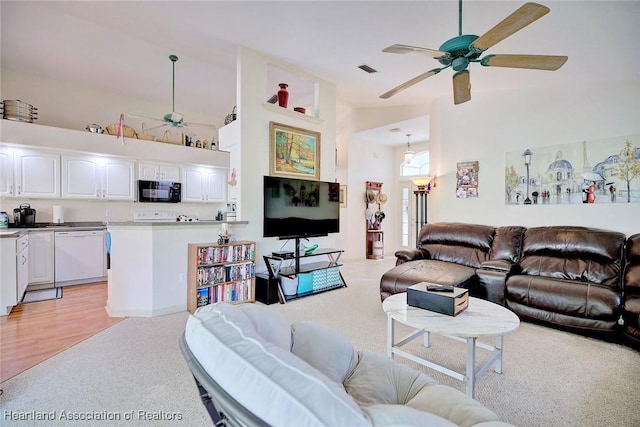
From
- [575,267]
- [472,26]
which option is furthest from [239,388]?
[575,267]

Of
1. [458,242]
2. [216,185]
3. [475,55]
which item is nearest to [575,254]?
[458,242]

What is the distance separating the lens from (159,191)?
18.2 ft

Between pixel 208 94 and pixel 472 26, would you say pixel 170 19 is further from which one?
pixel 472 26

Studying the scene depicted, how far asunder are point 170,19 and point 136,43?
42.3 inches

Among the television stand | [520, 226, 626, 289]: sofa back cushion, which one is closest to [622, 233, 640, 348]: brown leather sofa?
[520, 226, 626, 289]: sofa back cushion

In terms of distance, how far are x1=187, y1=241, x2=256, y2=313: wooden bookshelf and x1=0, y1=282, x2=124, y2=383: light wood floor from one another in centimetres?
84

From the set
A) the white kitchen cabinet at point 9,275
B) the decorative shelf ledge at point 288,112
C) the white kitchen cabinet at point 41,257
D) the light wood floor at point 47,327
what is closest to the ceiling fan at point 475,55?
the decorative shelf ledge at point 288,112

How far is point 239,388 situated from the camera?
0.68 meters

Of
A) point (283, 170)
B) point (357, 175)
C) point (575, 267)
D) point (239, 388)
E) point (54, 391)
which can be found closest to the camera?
point (239, 388)

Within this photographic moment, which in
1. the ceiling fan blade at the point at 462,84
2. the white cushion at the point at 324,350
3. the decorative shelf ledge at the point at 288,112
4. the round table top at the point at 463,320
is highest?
the decorative shelf ledge at the point at 288,112

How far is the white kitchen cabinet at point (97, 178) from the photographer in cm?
472

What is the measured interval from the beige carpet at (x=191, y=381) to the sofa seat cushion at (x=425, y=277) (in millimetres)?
524

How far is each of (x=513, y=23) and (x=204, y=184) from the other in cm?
577

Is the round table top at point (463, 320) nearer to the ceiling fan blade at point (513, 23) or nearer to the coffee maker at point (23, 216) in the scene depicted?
the ceiling fan blade at point (513, 23)
